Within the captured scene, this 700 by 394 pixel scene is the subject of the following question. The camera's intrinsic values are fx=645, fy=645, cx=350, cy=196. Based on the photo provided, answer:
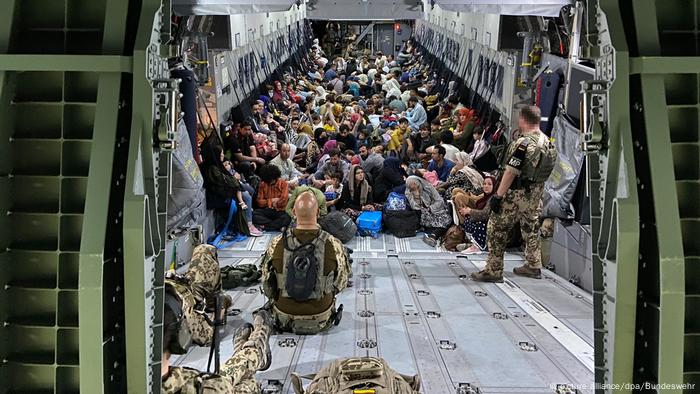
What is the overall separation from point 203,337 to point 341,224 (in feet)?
17.4

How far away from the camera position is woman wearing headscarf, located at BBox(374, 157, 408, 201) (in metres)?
10.2

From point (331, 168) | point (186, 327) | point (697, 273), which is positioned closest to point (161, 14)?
point (186, 327)

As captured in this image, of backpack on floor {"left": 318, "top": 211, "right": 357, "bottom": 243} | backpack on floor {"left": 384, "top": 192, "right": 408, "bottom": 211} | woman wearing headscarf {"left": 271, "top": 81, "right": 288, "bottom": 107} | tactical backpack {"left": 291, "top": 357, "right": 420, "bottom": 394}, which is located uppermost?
woman wearing headscarf {"left": 271, "top": 81, "right": 288, "bottom": 107}

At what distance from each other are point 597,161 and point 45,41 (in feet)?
8.09

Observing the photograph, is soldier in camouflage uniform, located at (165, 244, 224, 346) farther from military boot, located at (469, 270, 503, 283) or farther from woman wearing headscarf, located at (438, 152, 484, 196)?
woman wearing headscarf, located at (438, 152, 484, 196)

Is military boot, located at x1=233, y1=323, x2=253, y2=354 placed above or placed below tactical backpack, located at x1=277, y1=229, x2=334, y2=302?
below

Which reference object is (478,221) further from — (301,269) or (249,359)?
(249,359)

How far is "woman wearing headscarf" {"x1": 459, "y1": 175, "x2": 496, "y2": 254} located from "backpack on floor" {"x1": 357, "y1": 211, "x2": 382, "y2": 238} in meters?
1.24

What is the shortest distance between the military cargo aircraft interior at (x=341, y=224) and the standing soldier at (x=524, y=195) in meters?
0.02

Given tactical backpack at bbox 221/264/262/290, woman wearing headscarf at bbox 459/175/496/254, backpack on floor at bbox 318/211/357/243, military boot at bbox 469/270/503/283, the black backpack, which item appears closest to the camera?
the black backpack

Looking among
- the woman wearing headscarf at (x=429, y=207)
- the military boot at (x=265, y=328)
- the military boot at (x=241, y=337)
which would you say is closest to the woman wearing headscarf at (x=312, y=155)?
the woman wearing headscarf at (x=429, y=207)

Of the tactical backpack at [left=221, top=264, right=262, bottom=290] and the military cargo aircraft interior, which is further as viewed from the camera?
the tactical backpack at [left=221, top=264, right=262, bottom=290]

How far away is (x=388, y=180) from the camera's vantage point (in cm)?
1024

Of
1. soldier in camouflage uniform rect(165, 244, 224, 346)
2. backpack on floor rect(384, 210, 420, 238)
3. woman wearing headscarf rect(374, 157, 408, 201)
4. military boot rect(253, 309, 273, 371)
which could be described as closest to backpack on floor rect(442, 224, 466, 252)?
backpack on floor rect(384, 210, 420, 238)
